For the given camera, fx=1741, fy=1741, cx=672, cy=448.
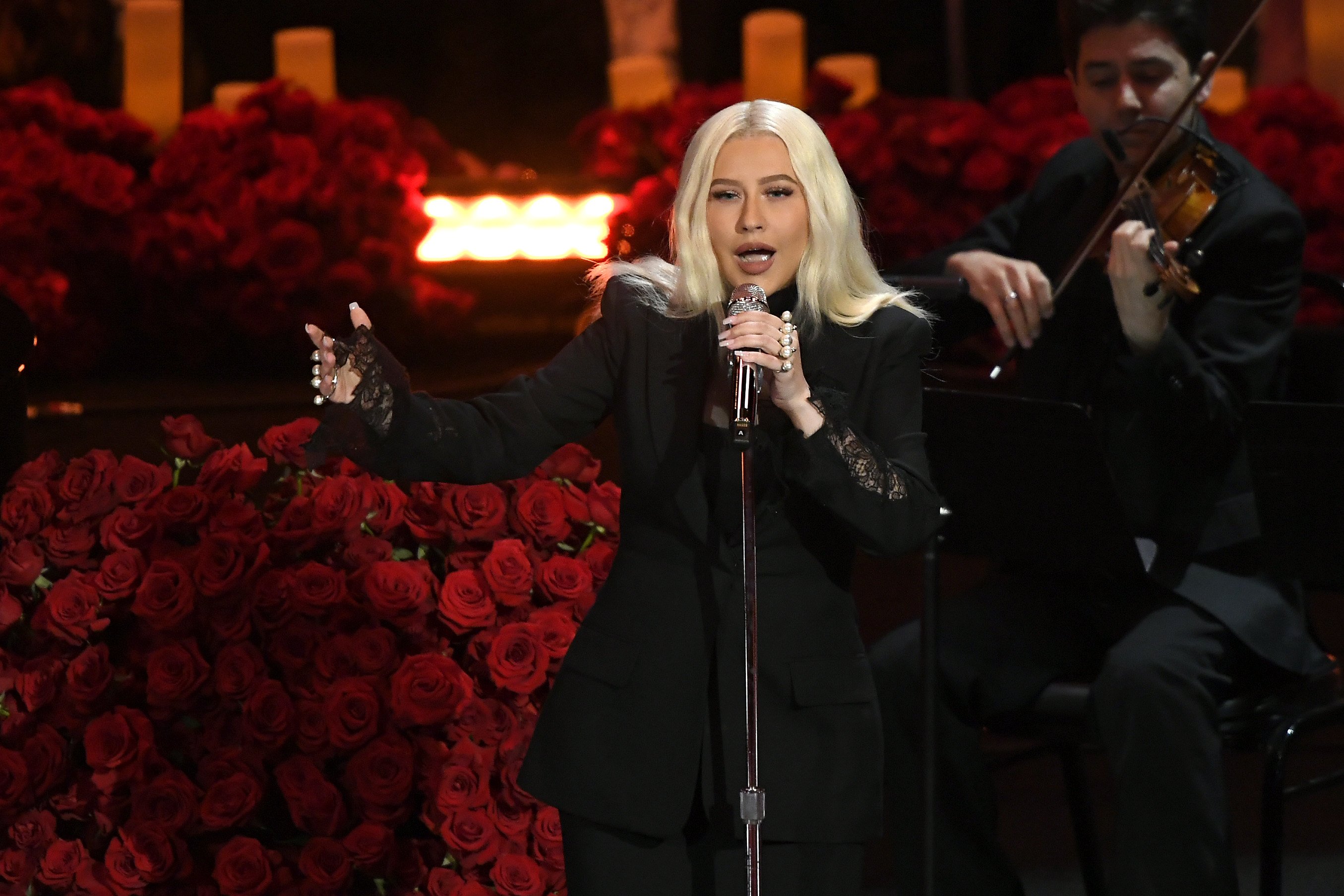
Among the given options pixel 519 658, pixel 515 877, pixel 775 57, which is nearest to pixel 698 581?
pixel 519 658

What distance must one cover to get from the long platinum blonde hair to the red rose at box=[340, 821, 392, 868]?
2.63ft

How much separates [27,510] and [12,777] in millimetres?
364

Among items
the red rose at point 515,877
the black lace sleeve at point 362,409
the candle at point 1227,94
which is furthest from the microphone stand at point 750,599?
the candle at point 1227,94

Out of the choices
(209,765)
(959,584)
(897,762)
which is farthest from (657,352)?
(959,584)

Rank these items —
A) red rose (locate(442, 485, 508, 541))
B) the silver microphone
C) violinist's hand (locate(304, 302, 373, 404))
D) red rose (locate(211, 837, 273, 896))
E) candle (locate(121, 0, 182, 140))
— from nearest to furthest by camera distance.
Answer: the silver microphone < violinist's hand (locate(304, 302, 373, 404)) < red rose (locate(211, 837, 273, 896)) < red rose (locate(442, 485, 508, 541)) < candle (locate(121, 0, 182, 140))

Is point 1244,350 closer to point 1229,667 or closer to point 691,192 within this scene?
point 1229,667

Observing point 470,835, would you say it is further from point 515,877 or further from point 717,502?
point 717,502

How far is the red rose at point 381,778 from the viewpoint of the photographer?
88.2 inches

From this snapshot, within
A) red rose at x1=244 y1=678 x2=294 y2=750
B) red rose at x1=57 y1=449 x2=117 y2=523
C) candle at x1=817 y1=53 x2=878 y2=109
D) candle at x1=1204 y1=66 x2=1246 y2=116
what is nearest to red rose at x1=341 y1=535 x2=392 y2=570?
red rose at x1=244 y1=678 x2=294 y2=750

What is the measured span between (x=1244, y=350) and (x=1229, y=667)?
1.55ft

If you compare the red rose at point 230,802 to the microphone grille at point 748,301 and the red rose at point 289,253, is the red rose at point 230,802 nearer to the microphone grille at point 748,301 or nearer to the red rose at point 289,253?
the microphone grille at point 748,301

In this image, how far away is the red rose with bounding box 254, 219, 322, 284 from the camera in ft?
13.2

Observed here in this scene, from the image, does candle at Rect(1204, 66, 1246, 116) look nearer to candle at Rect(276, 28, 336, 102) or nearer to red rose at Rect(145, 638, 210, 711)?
candle at Rect(276, 28, 336, 102)

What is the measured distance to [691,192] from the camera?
191 cm
